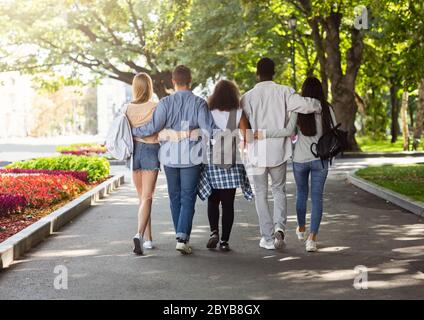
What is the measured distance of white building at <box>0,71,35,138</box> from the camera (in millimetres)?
105188

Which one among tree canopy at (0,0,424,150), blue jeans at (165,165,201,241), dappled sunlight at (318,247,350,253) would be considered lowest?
dappled sunlight at (318,247,350,253)

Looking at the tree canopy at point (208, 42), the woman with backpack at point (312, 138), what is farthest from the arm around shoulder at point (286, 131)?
the tree canopy at point (208, 42)

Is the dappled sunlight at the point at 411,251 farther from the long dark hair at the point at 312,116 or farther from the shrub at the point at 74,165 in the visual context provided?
the shrub at the point at 74,165

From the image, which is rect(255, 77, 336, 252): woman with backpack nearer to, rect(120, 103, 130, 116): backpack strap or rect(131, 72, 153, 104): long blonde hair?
rect(131, 72, 153, 104): long blonde hair

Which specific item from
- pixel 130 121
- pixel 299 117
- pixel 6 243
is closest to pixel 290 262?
pixel 299 117

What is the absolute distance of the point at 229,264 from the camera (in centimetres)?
749

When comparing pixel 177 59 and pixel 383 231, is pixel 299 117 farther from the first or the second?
pixel 177 59

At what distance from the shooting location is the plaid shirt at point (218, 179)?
27.0 feet

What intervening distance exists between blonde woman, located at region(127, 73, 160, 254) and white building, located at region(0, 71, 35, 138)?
9630cm

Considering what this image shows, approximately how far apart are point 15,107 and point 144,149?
10784 cm

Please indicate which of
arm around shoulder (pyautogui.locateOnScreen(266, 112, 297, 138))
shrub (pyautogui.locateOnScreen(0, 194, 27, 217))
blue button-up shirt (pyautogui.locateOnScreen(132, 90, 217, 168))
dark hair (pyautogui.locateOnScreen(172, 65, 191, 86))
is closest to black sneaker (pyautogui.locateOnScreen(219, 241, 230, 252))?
blue button-up shirt (pyautogui.locateOnScreen(132, 90, 217, 168))

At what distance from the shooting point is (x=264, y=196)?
27.5ft

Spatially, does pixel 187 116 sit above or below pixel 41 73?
below
